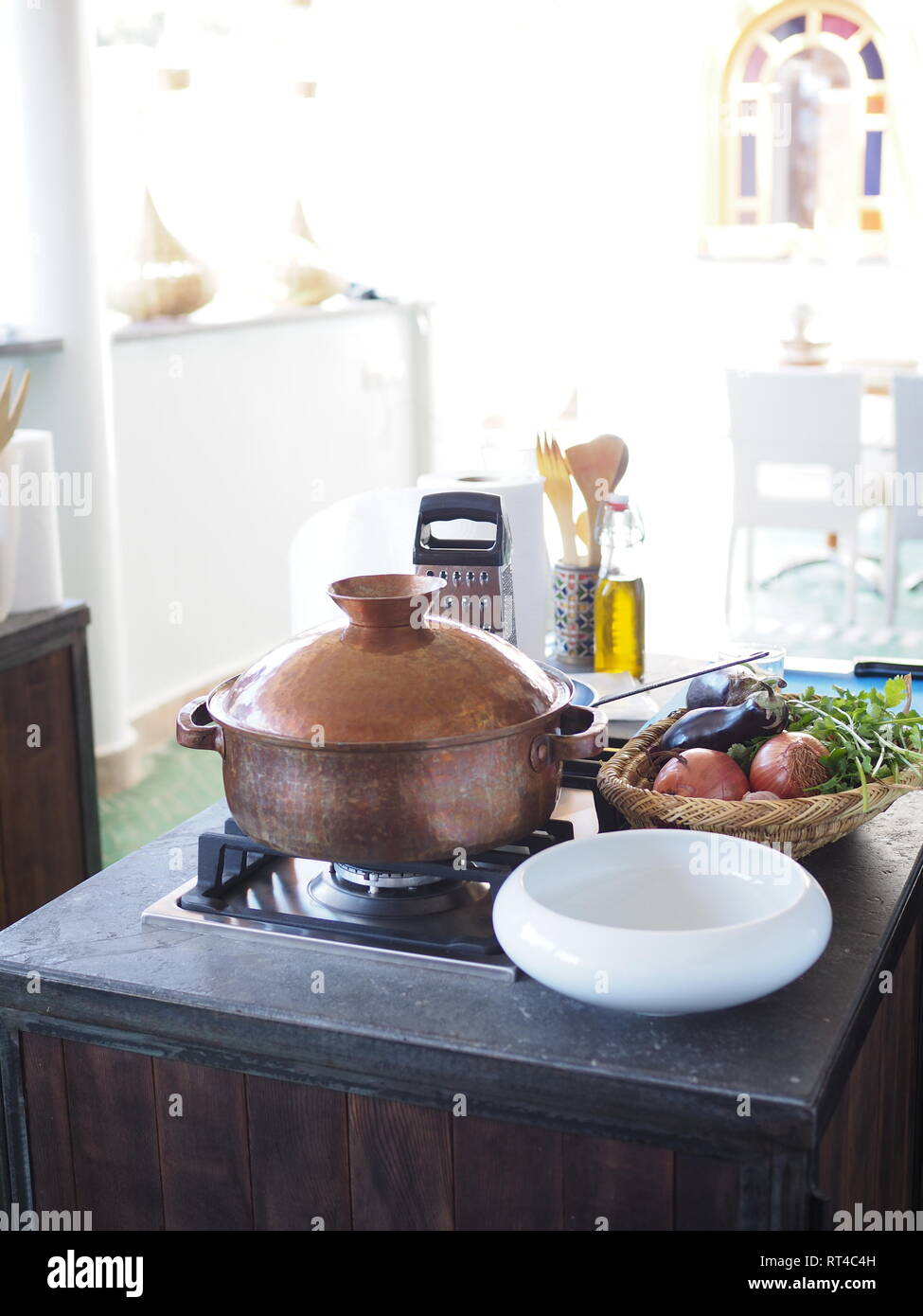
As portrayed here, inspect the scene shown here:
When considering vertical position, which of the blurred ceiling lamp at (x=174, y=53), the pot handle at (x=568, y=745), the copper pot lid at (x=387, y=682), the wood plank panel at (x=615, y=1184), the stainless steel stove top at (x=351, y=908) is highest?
the blurred ceiling lamp at (x=174, y=53)

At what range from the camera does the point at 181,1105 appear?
41.4 inches

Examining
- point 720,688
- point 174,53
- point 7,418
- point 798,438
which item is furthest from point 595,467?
point 174,53

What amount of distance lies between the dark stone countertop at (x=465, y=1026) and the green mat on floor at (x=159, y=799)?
2.09m

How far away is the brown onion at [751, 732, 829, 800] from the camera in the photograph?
117cm

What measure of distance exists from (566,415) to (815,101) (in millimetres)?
2135

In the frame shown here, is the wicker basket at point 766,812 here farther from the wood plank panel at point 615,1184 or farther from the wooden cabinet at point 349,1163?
the wood plank panel at point 615,1184

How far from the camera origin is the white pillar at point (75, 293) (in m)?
3.18

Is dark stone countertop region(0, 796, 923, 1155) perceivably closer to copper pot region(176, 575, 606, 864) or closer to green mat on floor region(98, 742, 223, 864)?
copper pot region(176, 575, 606, 864)

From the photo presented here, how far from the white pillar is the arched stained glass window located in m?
4.50

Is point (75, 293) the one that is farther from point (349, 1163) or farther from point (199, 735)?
point (349, 1163)

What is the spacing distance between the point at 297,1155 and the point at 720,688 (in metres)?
0.58

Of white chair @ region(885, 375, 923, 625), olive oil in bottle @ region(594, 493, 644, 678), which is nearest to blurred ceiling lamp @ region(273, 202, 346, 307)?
white chair @ region(885, 375, 923, 625)

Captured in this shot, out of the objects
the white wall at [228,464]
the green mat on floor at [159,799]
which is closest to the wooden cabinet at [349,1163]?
the green mat on floor at [159,799]

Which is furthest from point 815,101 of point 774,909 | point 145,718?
point 774,909
